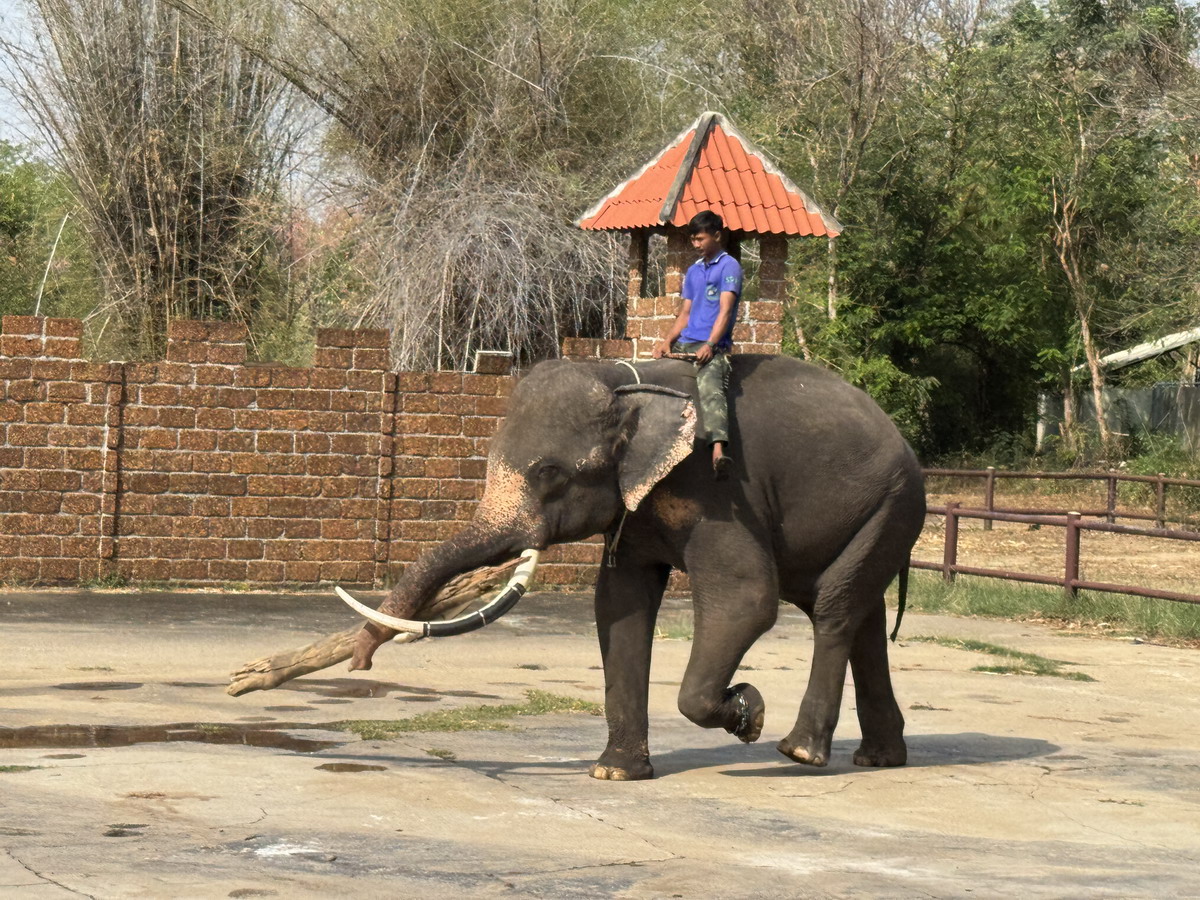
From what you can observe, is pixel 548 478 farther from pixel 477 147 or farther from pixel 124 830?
pixel 477 147

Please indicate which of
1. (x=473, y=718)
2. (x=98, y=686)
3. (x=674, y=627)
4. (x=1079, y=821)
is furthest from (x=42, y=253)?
(x=1079, y=821)

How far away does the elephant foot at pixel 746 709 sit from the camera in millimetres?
7312

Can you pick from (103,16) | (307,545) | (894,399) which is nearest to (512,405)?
(307,545)

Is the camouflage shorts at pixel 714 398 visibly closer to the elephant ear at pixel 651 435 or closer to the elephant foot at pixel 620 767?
the elephant ear at pixel 651 435

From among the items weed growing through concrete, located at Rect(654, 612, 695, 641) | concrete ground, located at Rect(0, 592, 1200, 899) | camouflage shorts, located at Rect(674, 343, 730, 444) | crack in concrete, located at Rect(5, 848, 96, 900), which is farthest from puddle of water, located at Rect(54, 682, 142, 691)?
weed growing through concrete, located at Rect(654, 612, 695, 641)

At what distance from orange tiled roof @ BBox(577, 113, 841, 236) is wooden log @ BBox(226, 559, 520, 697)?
22.7 feet

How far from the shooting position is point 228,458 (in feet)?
45.8

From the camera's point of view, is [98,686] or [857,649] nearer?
[857,649]

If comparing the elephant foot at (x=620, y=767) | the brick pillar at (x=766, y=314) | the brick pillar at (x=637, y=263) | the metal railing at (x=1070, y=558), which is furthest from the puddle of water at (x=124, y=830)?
the brick pillar at (x=637, y=263)

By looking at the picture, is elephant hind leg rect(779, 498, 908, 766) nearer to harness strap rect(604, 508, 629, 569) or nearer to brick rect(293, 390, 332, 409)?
harness strap rect(604, 508, 629, 569)

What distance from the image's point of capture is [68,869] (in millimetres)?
5285

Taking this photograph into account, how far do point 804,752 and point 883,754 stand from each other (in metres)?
0.60

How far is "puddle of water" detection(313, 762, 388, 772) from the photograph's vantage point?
23.7 ft

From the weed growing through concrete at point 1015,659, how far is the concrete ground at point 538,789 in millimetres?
196
